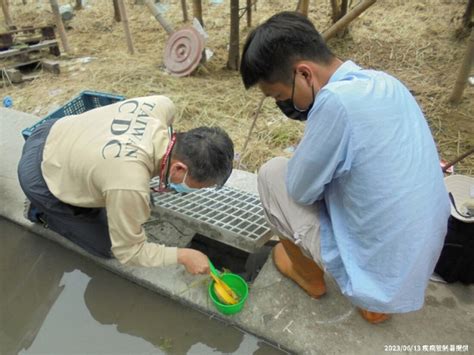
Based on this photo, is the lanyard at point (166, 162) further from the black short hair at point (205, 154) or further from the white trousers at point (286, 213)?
the white trousers at point (286, 213)

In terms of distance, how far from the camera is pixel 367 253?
65.9 inches

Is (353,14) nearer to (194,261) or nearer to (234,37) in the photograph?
(194,261)

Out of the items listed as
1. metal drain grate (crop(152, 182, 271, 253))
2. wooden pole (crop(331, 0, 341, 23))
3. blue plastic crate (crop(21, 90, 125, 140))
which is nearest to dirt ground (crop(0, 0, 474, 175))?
wooden pole (crop(331, 0, 341, 23))

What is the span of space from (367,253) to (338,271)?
20 cm

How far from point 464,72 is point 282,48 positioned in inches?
123

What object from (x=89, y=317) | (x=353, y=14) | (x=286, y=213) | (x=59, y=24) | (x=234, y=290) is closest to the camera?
(x=286, y=213)

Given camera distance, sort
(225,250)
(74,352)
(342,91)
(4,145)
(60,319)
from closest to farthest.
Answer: (342,91)
(74,352)
(60,319)
(225,250)
(4,145)

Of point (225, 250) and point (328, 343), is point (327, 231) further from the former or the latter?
point (225, 250)

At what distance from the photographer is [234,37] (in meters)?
5.15

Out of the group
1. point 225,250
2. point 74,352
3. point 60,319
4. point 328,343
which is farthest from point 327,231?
point 60,319

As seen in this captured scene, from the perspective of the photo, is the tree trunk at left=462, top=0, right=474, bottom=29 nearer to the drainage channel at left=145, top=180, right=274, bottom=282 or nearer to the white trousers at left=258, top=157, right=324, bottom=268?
the drainage channel at left=145, top=180, right=274, bottom=282

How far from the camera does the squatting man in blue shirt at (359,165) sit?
4.83 feet

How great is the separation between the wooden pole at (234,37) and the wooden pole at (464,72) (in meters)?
2.71

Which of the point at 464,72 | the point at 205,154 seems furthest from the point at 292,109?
the point at 464,72
